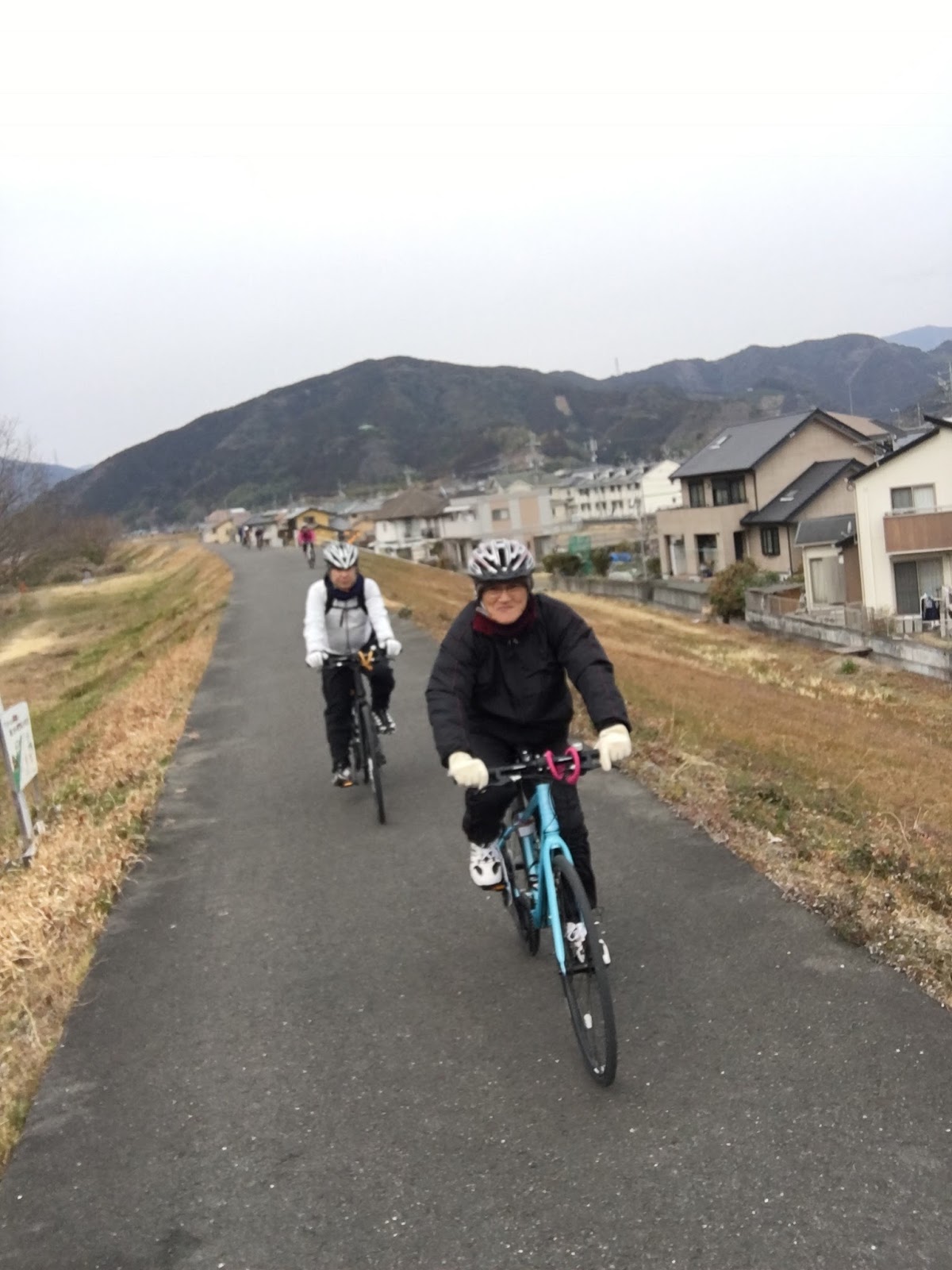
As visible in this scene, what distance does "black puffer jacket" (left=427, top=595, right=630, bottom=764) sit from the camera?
4.20 metres

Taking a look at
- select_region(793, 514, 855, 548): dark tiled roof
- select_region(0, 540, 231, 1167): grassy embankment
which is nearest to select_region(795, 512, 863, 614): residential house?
select_region(793, 514, 855, 548): dark tiled roof

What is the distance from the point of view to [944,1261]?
2748 mm

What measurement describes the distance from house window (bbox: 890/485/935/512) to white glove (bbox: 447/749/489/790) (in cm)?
2943

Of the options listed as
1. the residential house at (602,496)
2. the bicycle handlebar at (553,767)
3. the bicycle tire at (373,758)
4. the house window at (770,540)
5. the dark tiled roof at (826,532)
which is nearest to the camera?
the bicycle handlebar at (553,767)

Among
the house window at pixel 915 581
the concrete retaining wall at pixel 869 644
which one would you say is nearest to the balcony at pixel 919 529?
the house window at pixel 915 581

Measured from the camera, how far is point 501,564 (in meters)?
4.09

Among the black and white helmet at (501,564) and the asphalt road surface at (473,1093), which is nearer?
the asphalt road surface at (473,1093)

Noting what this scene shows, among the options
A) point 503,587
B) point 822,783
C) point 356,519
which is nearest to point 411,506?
point 356,519

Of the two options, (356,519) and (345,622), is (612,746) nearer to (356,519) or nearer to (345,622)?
(345,622)

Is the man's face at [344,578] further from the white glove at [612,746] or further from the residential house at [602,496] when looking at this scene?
the residential house at [602,496]

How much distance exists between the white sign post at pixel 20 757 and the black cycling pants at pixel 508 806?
3.99 meters

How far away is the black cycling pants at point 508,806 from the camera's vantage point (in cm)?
421

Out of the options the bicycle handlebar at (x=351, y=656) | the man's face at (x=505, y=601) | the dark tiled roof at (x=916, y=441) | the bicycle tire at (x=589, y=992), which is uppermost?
the dark tiled roof at (x=916, y=441)

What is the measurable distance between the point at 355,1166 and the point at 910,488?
101ft
